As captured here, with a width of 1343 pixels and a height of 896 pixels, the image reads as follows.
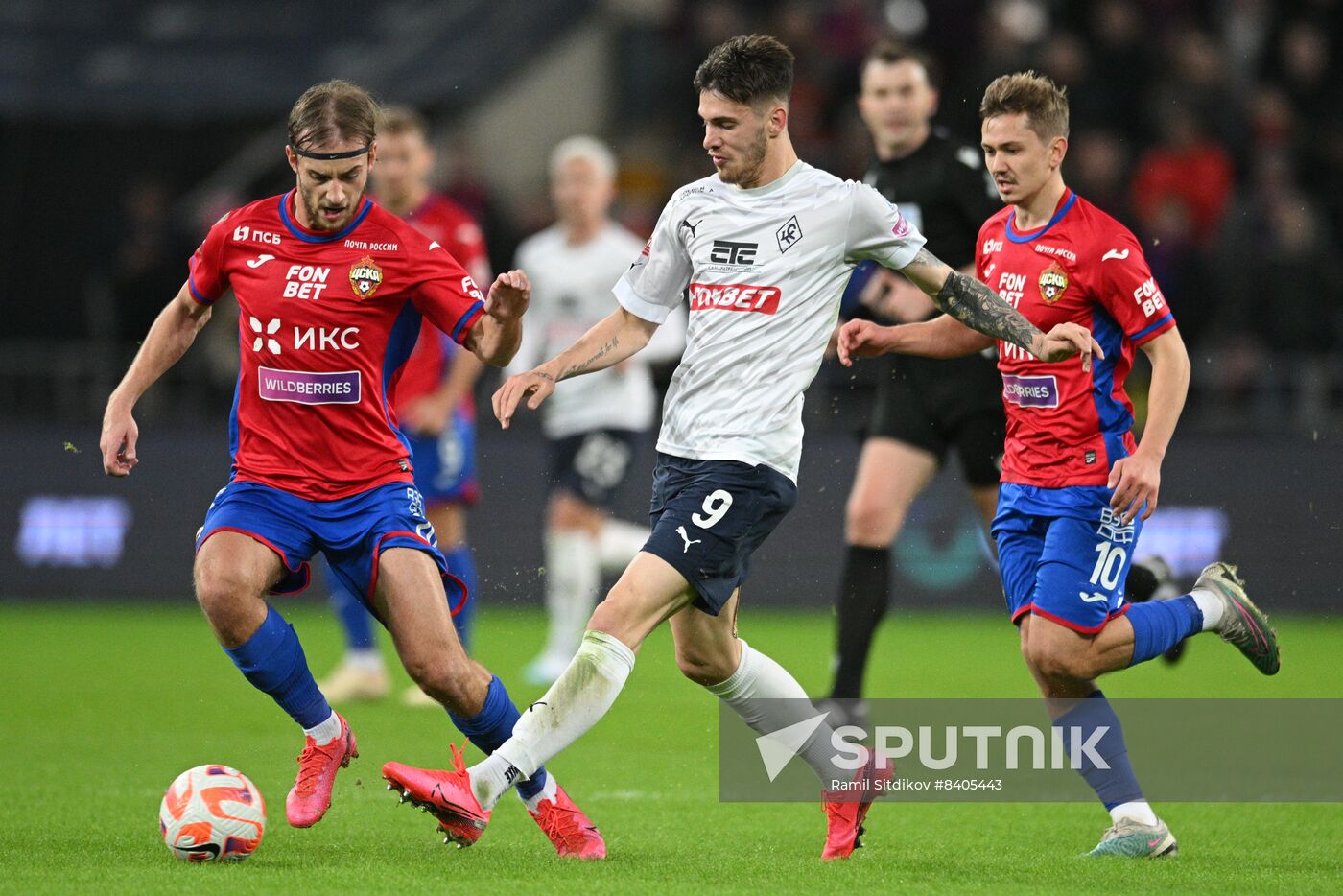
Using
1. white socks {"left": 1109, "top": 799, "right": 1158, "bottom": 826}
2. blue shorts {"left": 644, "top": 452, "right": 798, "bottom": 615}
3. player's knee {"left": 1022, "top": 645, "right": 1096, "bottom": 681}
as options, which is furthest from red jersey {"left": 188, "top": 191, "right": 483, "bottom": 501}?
white socks {"left": 1109, "top": 799, "right": 1158, "bottom": 826}

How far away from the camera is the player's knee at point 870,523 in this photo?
22.7 feet

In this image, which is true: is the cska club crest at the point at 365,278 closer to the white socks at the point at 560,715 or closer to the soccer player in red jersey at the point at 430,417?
the white socks at the point at 560,715

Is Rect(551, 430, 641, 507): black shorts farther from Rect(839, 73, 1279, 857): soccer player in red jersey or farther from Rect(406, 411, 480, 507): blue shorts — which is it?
Rect(839, 73, 1279, 857): soccer player in red jersey

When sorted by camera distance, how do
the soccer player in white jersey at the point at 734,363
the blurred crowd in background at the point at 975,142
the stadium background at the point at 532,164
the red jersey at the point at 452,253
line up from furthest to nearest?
1. the blurred crowd in background at the point at 975,142
2. the stadium background at the point at 532,164
3. the red jersey at the point at 452,253
4. the soccer player in white jersey at the point at 734,363

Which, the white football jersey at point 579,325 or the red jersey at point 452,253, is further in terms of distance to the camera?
the white football jersey at point 579,325

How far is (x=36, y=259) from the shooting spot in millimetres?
15352

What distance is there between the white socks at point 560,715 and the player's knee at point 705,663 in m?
0.34

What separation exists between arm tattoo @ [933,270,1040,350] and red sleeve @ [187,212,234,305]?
83.9 inches

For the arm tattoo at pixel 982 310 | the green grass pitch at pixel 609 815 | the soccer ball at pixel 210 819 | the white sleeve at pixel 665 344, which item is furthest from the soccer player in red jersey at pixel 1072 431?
the white sleeve at pixel 665 344

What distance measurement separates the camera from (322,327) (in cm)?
545

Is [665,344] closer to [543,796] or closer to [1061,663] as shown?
[1061,663]

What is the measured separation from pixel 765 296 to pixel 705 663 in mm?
1072

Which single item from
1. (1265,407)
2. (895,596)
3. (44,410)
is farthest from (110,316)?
(1265,407)

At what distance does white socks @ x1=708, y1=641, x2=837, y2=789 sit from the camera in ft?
17.9
